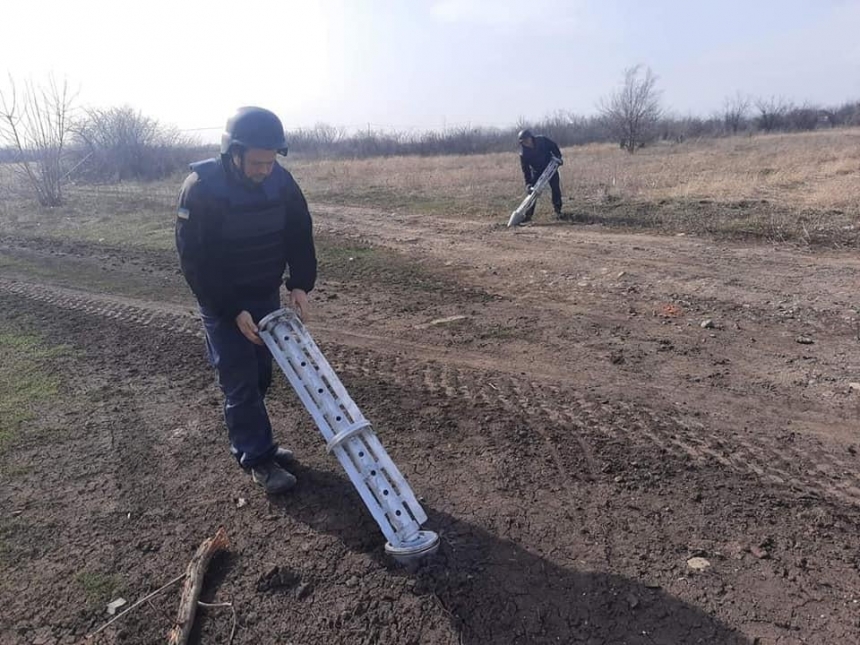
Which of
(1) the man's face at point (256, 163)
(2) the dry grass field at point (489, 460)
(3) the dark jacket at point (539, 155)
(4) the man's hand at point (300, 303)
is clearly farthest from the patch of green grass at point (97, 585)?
(3) the dark jacket at point (539, 155)

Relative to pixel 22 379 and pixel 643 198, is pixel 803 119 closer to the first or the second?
pixel 643 198

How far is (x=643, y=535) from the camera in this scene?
298 cm

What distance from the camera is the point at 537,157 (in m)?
11.9

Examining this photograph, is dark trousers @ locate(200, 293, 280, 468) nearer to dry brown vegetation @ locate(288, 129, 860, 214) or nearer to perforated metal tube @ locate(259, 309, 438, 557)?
perforated metal tube @ locate(259, 309, 438, 557)

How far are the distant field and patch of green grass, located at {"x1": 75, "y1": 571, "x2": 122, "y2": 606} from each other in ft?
30.3

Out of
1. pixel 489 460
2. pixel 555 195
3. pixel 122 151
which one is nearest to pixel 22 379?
pixel 489 460

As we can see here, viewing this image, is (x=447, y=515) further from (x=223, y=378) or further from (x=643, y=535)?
(x=223, y=378)

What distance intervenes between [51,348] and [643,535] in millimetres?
5664

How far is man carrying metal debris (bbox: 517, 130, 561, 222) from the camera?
11750mm

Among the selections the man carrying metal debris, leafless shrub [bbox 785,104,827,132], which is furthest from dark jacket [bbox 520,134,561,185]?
leafless shrub [bbox 785,104,827,132]

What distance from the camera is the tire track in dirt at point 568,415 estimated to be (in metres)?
3.43

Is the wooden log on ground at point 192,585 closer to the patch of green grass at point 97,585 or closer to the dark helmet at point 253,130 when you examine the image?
the patch of green grass at point 97,585

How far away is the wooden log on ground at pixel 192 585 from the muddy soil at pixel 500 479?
0.24 feet

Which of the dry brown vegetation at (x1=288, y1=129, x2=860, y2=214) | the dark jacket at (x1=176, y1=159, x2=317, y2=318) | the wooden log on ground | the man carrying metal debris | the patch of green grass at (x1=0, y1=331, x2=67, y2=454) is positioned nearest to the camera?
the wooden log on ground
